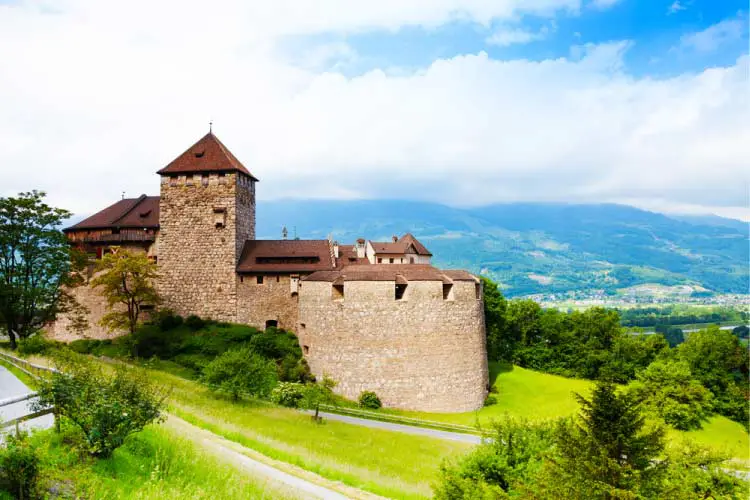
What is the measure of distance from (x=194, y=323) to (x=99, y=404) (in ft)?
89.6

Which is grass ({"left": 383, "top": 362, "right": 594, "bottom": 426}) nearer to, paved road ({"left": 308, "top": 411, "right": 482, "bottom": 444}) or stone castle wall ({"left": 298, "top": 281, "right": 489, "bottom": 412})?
stone castle wall ({"left": 298, "top": 281, "right": 489, "bottom": 412})

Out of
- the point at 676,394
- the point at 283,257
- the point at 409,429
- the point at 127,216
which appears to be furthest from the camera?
the point at 127,216

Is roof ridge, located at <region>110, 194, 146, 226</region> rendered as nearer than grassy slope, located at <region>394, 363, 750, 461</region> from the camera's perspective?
No

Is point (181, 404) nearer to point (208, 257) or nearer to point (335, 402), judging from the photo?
point (335, 402)

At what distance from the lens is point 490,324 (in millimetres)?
50406

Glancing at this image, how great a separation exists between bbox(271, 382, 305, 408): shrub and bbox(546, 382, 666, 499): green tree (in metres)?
21.1

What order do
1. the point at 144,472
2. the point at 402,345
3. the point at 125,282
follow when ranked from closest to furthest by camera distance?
the point at 144,472 < the point at 402,345 < the point at 125,282

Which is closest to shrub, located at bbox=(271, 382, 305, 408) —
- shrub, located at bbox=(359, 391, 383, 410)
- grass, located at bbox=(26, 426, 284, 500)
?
shrub, located at bbox=(359, 391, 383, 410)

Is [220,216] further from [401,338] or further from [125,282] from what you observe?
[401,338]

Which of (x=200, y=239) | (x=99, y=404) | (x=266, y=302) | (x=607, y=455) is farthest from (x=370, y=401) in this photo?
(x=607, y=455)

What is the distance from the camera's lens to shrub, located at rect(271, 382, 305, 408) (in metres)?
29.5

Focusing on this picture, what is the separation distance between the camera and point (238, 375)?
2777cm

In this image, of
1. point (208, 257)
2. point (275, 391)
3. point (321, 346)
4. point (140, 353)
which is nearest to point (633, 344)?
point (321, 346)

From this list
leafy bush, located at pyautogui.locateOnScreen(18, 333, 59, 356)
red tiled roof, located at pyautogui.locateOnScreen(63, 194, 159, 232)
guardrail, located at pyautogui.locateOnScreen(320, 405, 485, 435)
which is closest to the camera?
leafy bush, located at pyautogui.locateOnScreen(18, 333, 59, 356)
